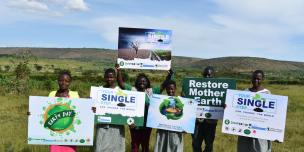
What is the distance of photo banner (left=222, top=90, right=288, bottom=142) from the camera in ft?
24.4

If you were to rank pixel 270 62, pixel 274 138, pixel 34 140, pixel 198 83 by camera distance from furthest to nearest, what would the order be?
pixel 270 62 < pixel 198 83 < pixel 274 138 < pixel 34 140

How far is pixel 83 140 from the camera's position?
7074 millimetres

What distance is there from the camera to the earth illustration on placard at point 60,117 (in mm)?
6941

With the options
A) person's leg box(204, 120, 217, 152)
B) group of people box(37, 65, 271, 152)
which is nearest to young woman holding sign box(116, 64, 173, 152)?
group of people box(37, 65, 271, 152)

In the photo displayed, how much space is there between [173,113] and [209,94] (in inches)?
36.5

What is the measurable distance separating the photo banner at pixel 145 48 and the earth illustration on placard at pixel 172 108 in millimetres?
1099

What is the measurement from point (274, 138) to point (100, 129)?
3265mm

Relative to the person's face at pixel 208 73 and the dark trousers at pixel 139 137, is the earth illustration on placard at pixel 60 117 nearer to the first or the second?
the dark trousers at pixel 139 137

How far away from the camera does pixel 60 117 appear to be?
7.00 m

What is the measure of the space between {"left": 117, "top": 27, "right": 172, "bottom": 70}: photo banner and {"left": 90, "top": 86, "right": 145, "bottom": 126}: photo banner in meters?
1.07

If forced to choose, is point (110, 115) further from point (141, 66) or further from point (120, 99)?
point (141, 66)

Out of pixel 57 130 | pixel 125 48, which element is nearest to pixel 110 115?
pixel 57 130

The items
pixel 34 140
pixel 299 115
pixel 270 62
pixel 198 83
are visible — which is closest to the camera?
pixel 34 140

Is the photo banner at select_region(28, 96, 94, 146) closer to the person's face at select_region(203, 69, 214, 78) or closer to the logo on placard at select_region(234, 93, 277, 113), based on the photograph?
the person's face at select_region(203, 69, 214, 78)
